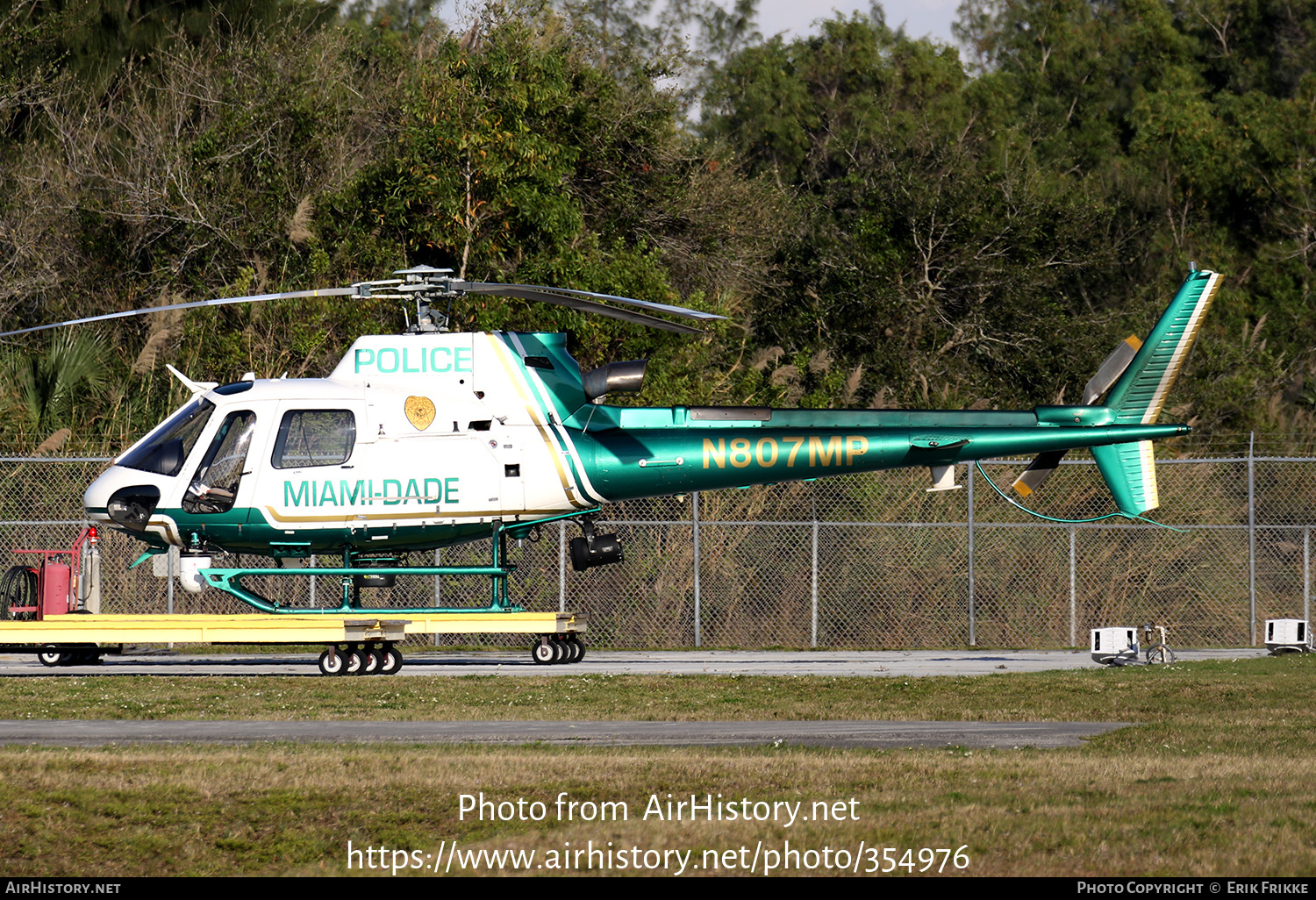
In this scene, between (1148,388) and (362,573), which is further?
(362,573)

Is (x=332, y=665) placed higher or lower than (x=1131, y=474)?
lower

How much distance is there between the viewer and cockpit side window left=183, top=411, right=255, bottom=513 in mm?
15609

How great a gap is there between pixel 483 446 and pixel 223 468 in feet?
9.19

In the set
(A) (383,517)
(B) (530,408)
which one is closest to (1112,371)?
(B) (530,408)

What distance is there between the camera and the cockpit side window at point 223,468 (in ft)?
51.2

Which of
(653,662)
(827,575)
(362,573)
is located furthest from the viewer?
(827,575)

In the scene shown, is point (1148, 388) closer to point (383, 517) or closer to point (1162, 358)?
point (1162, 358)

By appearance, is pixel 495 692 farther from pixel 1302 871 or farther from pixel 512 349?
pixel 1302 871

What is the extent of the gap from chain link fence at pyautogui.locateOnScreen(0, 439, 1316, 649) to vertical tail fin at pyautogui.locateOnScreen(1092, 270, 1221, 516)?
14.6 feet

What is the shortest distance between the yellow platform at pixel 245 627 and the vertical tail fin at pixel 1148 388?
6566 millimetres

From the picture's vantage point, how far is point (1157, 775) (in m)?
9.32

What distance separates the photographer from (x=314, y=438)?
15.6 m

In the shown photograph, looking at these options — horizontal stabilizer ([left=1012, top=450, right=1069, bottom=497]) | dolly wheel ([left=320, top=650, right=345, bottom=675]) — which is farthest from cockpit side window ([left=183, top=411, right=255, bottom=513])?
horizontal stabilizer ([left=1012, top=450, right=1069, bottom=497])

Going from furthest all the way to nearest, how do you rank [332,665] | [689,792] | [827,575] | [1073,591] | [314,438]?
[827,575], [1073,591], [332,665], [314,438], [689,792]
